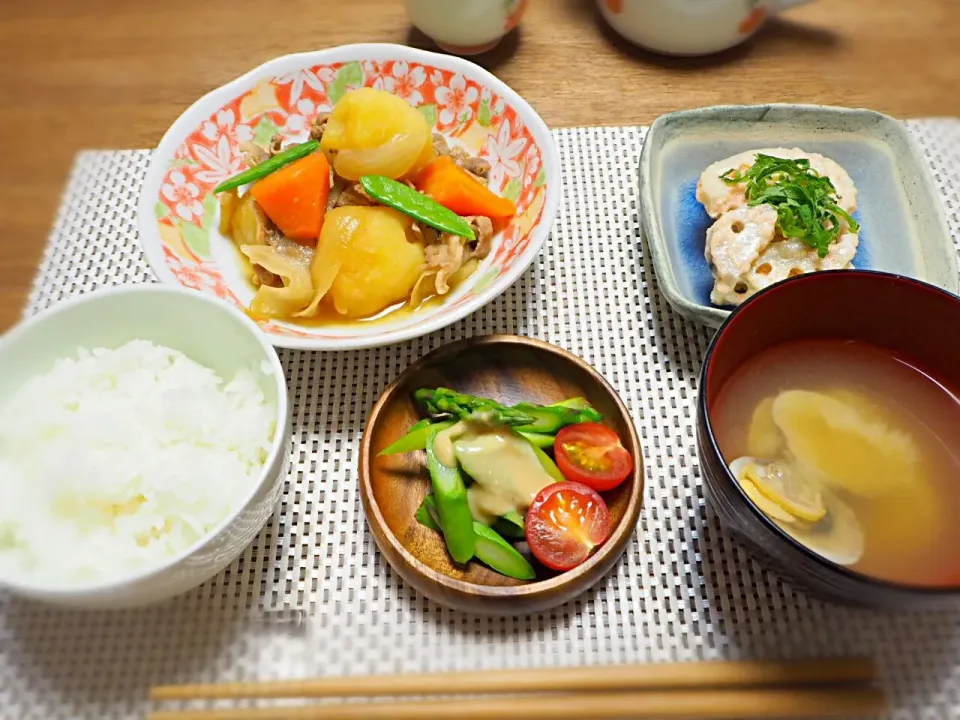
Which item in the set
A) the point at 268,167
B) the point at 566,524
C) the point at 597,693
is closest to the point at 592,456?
the point at 566,524

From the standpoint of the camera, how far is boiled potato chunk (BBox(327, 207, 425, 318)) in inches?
50.6

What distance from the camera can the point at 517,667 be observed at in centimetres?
96

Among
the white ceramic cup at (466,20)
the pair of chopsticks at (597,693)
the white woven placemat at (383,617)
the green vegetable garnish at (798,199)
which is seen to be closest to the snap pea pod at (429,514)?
the white woven placemat at (383,617)

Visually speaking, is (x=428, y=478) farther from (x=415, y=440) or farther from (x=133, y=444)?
(x=133, y=444)

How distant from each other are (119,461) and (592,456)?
0.70m

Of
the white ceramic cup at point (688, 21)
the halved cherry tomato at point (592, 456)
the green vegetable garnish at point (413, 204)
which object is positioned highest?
the white ceramic cup at point (688, 21)

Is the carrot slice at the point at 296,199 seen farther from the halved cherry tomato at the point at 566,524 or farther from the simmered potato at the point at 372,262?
the halved cherry tomato at the point at 566,524

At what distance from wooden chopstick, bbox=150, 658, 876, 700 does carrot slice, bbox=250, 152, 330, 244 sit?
83 centimetres

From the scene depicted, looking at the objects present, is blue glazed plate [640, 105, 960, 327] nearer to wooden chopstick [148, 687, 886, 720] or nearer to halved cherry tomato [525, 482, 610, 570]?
halved cherry tomato [525, 482, 610, 570]

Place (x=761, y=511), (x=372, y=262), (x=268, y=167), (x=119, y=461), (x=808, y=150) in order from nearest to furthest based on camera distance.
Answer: (x=761, y=511) < (x=119, y=461) < (x=372, y=262) < (x=268, y=167) < (x=808, y=150)

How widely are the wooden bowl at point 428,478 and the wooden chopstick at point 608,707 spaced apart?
0.13 meters

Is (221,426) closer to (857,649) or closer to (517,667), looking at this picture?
(517,667)

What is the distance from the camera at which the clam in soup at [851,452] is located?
934mm

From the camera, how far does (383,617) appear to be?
3.46ft
